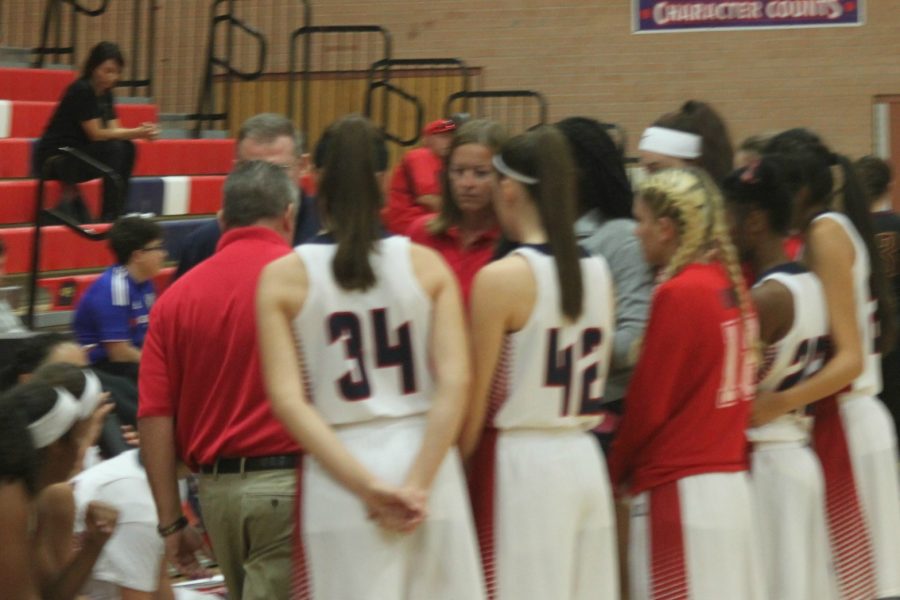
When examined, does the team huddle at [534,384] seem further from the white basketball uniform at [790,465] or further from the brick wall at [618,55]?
the brick wall at [618,55]

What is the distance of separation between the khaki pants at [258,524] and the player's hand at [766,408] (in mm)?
1232

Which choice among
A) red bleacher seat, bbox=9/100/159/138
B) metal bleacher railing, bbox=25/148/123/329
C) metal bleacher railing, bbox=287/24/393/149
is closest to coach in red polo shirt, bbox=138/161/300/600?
metal bleacher railing, bbox=25/148/123/329

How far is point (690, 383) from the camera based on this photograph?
133 inches

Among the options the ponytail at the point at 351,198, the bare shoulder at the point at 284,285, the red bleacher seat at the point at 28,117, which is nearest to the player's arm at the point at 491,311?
the ponytail at the point at 351,198

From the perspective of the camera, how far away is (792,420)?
3.82 meters

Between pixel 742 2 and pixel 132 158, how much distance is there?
5048 millimetres

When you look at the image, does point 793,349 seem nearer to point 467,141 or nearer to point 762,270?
point 762,270

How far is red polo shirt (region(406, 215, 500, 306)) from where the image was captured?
392cm

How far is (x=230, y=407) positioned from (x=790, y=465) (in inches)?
58.6

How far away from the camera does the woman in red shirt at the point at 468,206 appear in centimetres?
396

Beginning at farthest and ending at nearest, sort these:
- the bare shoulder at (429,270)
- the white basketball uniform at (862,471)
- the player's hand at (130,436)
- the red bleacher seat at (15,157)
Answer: the red bleacher seat at (15,157)
the player's hand at (130,436)
the white basketball uniform at (862,471)
the bare shoulder at (429,270)

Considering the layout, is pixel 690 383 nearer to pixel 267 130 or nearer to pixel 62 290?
pixel 267 130

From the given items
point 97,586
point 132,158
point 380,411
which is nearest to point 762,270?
point 380,411

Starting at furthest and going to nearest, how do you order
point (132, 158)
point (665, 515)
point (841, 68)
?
point (841, 68), point (132, 158), point (665, 515)
